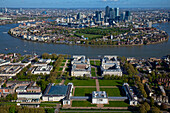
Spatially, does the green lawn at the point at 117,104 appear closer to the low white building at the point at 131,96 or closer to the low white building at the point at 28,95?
the low white building at the point at 131,96

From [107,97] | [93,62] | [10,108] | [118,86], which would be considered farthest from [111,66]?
[10,108]

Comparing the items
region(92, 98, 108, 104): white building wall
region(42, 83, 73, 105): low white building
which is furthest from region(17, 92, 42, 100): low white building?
region(92, 98, 108, 104): white building wall

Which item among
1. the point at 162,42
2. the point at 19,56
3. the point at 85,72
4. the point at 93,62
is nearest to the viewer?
the point at 85,72

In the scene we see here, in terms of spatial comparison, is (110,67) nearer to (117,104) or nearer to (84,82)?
(84,82)

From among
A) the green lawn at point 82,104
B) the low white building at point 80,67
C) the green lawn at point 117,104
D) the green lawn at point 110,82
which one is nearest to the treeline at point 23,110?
the green lawn at point 82,104

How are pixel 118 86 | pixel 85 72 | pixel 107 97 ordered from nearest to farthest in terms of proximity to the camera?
1. pixel 107 97
2. pixel 118 86
3. pixel 85 72

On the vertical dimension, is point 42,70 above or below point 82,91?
above

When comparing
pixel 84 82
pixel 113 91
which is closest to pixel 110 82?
pixel 113 91

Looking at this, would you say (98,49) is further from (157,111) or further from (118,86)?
(157,111)

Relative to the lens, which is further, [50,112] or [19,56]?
[19,56]
